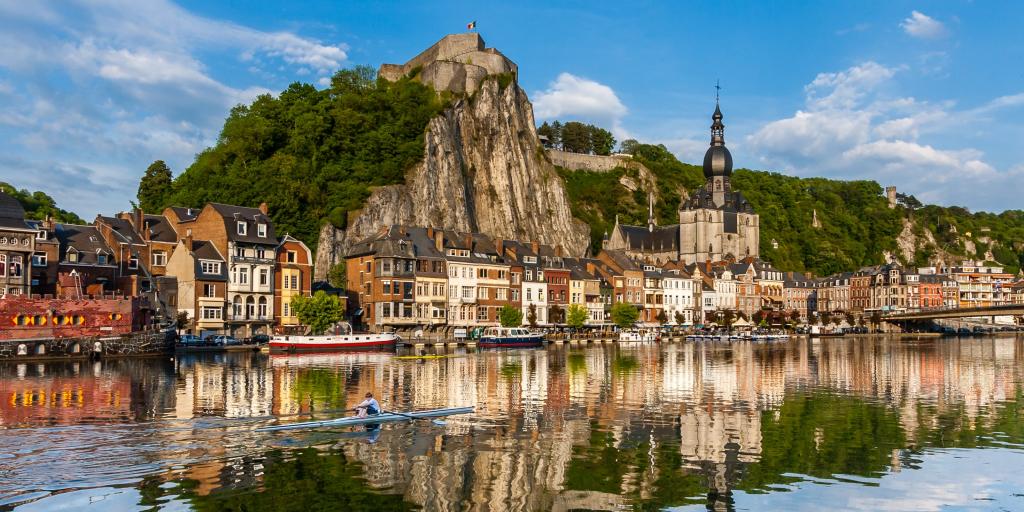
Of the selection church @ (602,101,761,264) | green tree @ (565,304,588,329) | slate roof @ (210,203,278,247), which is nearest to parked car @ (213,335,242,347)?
slate roof @ (210,203,278,247)

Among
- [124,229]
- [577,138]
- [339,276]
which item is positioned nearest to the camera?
[124,229]

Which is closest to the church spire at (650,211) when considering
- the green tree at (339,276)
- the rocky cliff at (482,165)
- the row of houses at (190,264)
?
the rocky cliff at (482,165)

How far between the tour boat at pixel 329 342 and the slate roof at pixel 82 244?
1534cm

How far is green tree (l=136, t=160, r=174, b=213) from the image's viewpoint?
103 m

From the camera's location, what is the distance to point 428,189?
103 metres

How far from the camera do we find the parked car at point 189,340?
224 feet

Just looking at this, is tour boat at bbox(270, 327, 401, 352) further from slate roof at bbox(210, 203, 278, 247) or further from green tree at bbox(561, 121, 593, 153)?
green tree at bbox(561, 121, 593, 153)

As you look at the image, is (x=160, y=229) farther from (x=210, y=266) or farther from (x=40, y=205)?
(x=40, y=205)

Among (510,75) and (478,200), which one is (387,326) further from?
(510,75)

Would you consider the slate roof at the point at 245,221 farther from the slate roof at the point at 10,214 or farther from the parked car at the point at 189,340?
the slate roof at the point at 10,214

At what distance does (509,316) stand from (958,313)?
66889mm

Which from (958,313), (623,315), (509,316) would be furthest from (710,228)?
(509,316)

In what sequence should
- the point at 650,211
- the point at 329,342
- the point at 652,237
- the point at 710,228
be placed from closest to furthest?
the point at 329,342 → the point at 710,228 → the point at 652,237 → the point at 650,211

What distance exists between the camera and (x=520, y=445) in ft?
80.0
